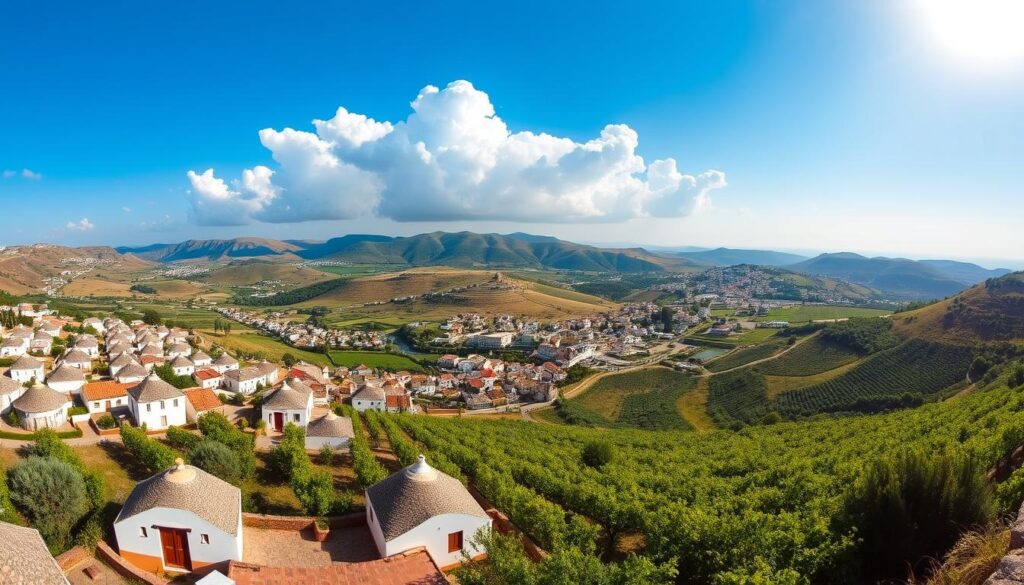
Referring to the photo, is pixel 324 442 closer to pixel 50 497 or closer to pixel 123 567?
pixel 50 497

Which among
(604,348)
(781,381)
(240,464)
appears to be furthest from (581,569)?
(604,348)

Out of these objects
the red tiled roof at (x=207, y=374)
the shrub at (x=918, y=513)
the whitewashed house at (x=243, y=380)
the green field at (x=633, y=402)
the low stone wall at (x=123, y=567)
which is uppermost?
the shrub at (x=918, y=513)

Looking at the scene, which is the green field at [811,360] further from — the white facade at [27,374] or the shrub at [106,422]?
the white facade at [27,374]

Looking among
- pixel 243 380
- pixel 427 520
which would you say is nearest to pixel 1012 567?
pixel 427 520

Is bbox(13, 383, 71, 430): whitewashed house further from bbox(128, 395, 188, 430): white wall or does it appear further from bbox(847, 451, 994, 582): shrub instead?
bbox(847, 451, 994, 582): shrub

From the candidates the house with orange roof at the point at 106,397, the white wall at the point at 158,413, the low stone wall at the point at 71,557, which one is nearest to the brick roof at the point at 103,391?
the house with orange roof at the point at 106,397

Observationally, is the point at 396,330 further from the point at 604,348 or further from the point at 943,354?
the point at 943,354
